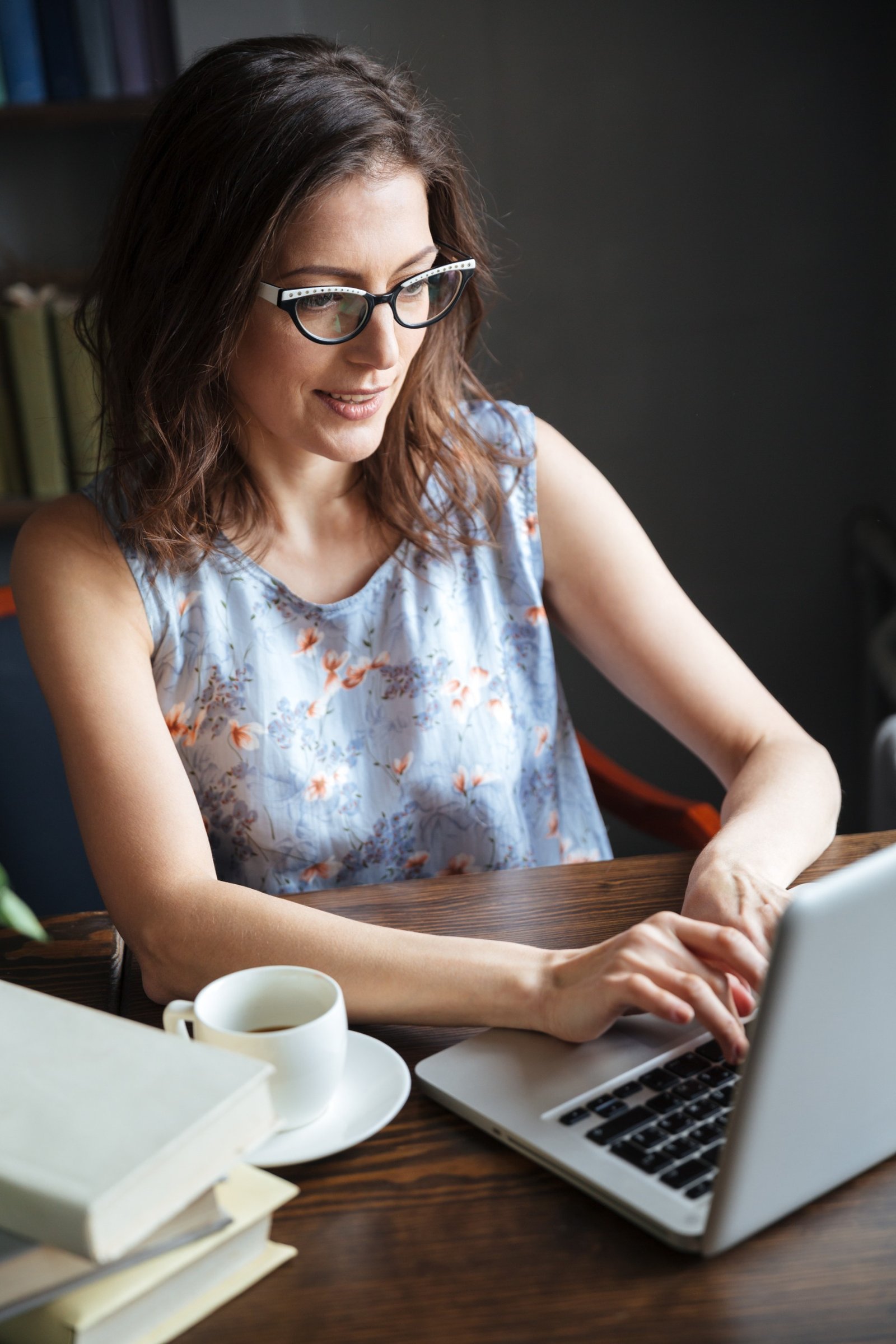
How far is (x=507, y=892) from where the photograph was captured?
1123 mm

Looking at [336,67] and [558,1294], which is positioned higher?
[336,67]

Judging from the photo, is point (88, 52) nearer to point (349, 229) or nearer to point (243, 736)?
point (349, 229)

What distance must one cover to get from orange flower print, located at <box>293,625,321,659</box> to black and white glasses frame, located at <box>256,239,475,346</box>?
1.11 feet

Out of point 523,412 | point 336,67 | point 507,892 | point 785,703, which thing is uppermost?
point 336,67

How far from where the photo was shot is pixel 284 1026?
814mm

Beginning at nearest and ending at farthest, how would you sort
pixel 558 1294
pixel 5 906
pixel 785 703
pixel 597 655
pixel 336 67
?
pixel 5 906 → pixel 558 1294 → pixel 336 67 → pixel 597 655 → pixel 785 703

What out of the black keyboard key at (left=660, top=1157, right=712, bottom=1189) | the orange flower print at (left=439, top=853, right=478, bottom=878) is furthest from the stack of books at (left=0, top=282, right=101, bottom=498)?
the black keyboard key at (left=660, top=1157, right=712, bottom=1189)

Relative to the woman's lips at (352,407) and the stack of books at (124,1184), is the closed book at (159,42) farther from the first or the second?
the stack of books at (124,1184)

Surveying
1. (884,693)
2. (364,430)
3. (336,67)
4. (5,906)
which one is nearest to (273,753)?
(364,430)

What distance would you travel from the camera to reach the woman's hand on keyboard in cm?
82

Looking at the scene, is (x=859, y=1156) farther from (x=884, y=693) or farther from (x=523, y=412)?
(x=884, y=693)

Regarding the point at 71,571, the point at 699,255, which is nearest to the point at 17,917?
the point at 71,571

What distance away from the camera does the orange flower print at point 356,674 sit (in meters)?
1.43

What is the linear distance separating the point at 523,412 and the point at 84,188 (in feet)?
4.81
